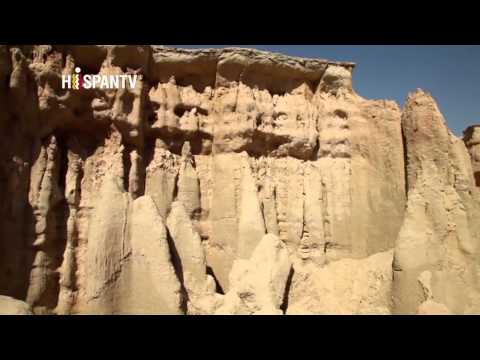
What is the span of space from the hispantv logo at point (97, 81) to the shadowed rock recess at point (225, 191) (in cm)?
13

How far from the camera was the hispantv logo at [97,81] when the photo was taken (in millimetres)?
9461

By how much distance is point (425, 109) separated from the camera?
9844 millimetres

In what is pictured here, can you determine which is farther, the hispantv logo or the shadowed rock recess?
the hispantv logo

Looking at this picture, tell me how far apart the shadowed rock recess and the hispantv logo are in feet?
0.42

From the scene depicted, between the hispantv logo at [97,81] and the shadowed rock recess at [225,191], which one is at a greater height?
the hispantv logo at [97,81]

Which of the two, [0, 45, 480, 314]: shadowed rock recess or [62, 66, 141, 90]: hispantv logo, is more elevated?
[62, 66, 141, 90]: hispantv logo

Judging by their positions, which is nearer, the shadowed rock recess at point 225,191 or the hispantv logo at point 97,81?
the shadowed rock recess at point 225,191

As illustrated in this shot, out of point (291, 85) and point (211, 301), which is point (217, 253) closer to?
point (211, 301)

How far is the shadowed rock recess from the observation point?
27.9ft

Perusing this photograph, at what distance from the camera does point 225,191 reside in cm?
1113

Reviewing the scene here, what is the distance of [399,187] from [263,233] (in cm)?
352

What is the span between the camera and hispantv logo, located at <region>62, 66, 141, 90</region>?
946 cm

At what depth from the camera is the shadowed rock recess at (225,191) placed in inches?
335
